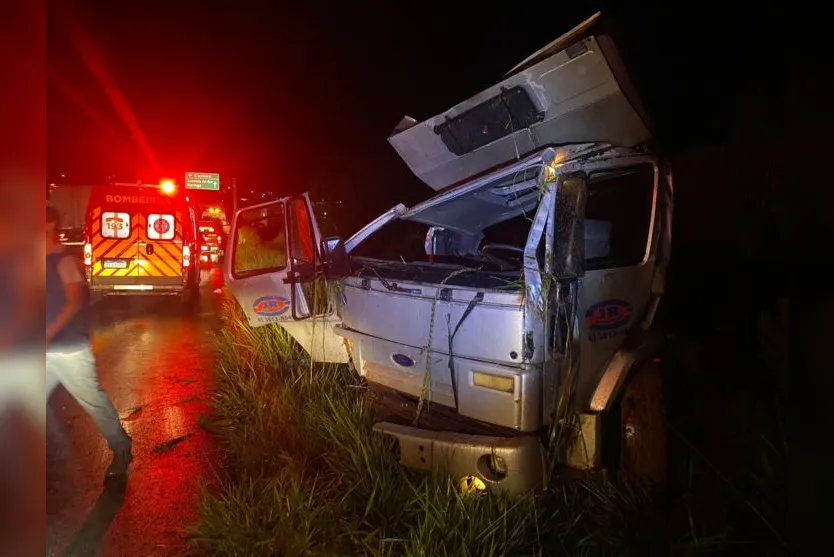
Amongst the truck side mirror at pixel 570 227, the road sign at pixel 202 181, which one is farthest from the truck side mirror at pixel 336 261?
the road sign at pixel 202 181

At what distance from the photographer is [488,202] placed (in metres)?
4.92

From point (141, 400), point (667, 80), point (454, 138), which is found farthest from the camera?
point (667, 80)

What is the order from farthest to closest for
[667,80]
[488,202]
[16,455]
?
1. [667,80]
2. [488,202]
3. [16,455]

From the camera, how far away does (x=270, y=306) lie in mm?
5238

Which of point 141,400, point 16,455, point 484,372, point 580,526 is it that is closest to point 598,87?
point 484,372

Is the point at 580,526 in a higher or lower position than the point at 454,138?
Answer: lower

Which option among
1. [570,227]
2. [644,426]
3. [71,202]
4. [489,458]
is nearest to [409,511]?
[489,458]

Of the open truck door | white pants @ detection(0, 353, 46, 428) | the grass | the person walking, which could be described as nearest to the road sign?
the open truck door

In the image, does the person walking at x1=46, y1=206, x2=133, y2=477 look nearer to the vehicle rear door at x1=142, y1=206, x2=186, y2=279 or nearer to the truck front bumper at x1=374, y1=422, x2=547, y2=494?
the truck front bumper at x1=374, y1=422, x2=547, y2=494

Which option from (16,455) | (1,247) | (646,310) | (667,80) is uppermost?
(667,80)

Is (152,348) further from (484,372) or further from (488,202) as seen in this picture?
(484,372)

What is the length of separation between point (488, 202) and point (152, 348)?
570 centimetres

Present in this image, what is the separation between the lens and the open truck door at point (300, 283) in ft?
16.2

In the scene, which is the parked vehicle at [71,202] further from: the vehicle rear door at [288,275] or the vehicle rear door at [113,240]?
the vehicle rear door at [288,275]
